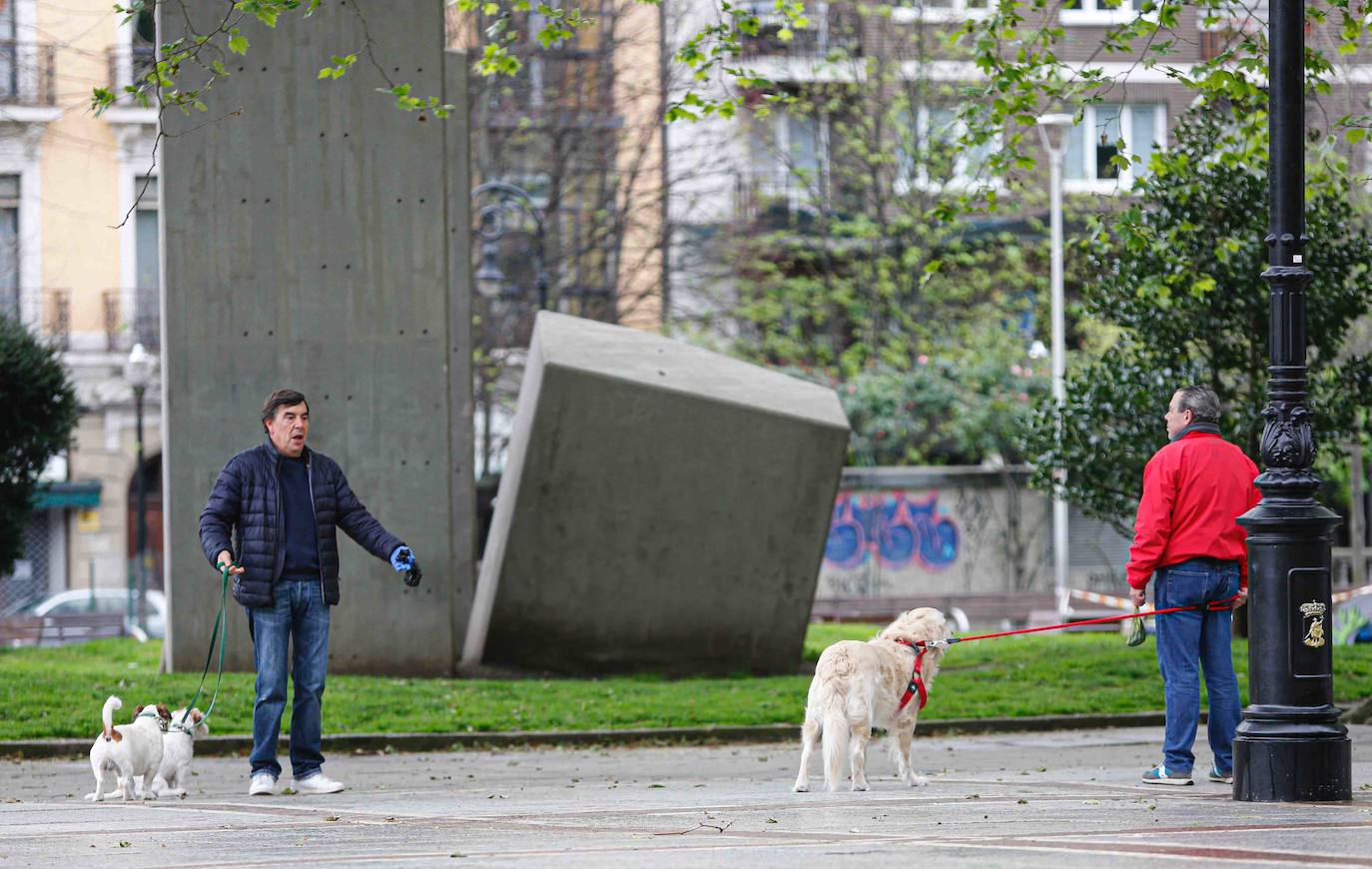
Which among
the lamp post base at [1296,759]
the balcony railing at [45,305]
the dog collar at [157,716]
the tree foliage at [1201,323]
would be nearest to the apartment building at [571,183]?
the balcony railing at [45,305]

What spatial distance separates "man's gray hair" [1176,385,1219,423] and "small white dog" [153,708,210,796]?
16.4ft

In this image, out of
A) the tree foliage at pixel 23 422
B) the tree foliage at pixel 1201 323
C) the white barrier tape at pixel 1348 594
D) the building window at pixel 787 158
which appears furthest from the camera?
the building window at pixel 787 158

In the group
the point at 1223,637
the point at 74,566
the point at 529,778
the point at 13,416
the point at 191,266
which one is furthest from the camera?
the point at 74,566

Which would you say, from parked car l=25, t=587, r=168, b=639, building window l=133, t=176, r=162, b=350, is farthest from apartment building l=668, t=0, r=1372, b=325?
parked car l=25, t=587, r=168, b=639

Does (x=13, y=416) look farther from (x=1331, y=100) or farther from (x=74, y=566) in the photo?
(x=1331, y=100)

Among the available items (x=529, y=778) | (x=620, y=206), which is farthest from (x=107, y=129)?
(x=529, y=778)

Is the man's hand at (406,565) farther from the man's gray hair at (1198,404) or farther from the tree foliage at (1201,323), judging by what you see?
the tree foliage at (1201,323)

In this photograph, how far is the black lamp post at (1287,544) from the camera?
8.41 meters

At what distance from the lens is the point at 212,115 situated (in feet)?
52.8

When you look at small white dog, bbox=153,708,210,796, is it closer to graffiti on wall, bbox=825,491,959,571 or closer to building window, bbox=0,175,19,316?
graffiti on wall, bbox=825,491,959,571

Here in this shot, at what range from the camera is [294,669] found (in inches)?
382

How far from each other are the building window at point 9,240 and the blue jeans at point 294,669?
28819mm

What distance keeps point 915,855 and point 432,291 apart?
1064 cm

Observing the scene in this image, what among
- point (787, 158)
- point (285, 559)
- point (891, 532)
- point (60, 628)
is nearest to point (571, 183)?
point (787, 158)
